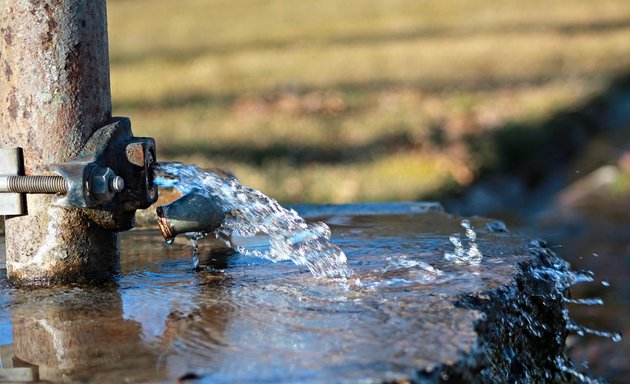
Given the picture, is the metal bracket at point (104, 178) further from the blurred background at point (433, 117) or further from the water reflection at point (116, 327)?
the blurred background at point (433, 117)

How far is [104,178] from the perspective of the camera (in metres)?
2.34

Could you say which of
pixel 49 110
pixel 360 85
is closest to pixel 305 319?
pixel 49 110

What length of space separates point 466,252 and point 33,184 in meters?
1.07

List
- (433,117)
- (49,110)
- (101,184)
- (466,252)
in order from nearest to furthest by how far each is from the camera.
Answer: (101,184) < (49,110) < (466,252) < (433,117)

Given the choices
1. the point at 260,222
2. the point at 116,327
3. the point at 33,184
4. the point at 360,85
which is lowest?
the point at 116,327

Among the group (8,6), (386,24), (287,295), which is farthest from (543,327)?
(386,24)

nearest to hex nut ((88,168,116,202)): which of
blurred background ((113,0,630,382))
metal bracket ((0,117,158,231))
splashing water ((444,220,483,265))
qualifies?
metal bracket ((0,117,158,231))

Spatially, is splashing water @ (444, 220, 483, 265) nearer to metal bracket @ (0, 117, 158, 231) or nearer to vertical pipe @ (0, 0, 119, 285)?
metal bracket @ (0, 117, 158, 231)

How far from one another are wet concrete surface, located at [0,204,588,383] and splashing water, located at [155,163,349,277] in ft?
0.16

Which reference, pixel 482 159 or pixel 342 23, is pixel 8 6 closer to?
pixel 482 159

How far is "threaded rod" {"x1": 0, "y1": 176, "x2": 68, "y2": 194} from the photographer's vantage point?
93.1 inches

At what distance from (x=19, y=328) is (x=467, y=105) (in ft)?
21.0

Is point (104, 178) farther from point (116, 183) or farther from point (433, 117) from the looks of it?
point (433, 117)

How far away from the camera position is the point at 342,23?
14891 millimetres
